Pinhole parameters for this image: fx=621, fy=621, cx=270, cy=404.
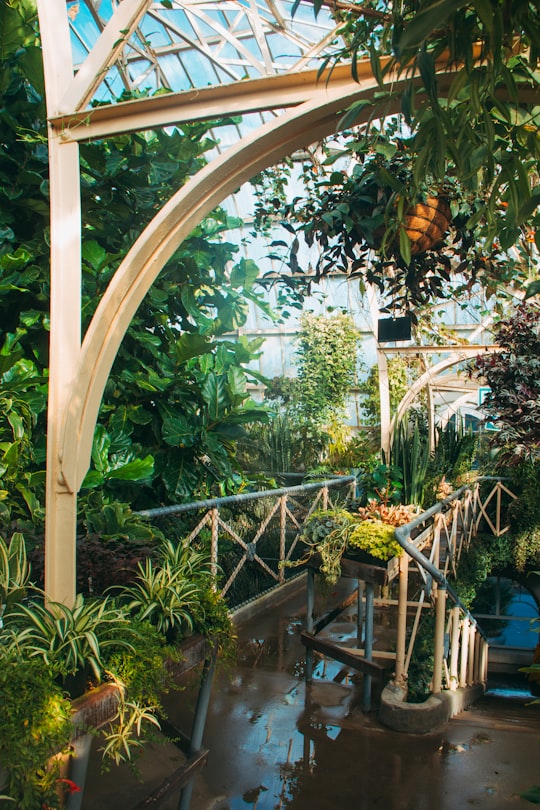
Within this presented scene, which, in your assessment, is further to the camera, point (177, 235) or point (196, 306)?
point (196, 306)

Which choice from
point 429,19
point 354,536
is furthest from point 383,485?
point 429,19

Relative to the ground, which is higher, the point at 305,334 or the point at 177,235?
the point at 305,334

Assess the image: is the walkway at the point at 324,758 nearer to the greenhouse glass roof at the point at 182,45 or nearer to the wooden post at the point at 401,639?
the wooden post at the point at 401,639

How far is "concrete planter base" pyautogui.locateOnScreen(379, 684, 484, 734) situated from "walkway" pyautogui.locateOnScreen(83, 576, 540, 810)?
0.05 m

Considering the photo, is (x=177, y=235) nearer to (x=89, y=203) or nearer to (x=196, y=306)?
(x=89, y=203)

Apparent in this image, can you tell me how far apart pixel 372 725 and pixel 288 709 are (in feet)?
1.51

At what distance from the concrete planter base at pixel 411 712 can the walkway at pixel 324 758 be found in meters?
0.05

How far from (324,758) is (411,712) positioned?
590 mm

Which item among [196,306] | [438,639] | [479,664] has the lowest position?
[479,664]

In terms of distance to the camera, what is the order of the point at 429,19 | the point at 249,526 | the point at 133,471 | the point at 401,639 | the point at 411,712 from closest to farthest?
the point at 429,19 → the point at 133,471 → the point at 411,712 → the point at 401,639 → the point at 249,526

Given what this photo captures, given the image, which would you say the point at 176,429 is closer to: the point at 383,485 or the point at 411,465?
the point at 383,485

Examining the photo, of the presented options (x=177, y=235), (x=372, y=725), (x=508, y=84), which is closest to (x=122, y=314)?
(x=177, y=235)

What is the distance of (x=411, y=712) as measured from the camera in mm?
3264

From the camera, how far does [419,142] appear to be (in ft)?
3.61
